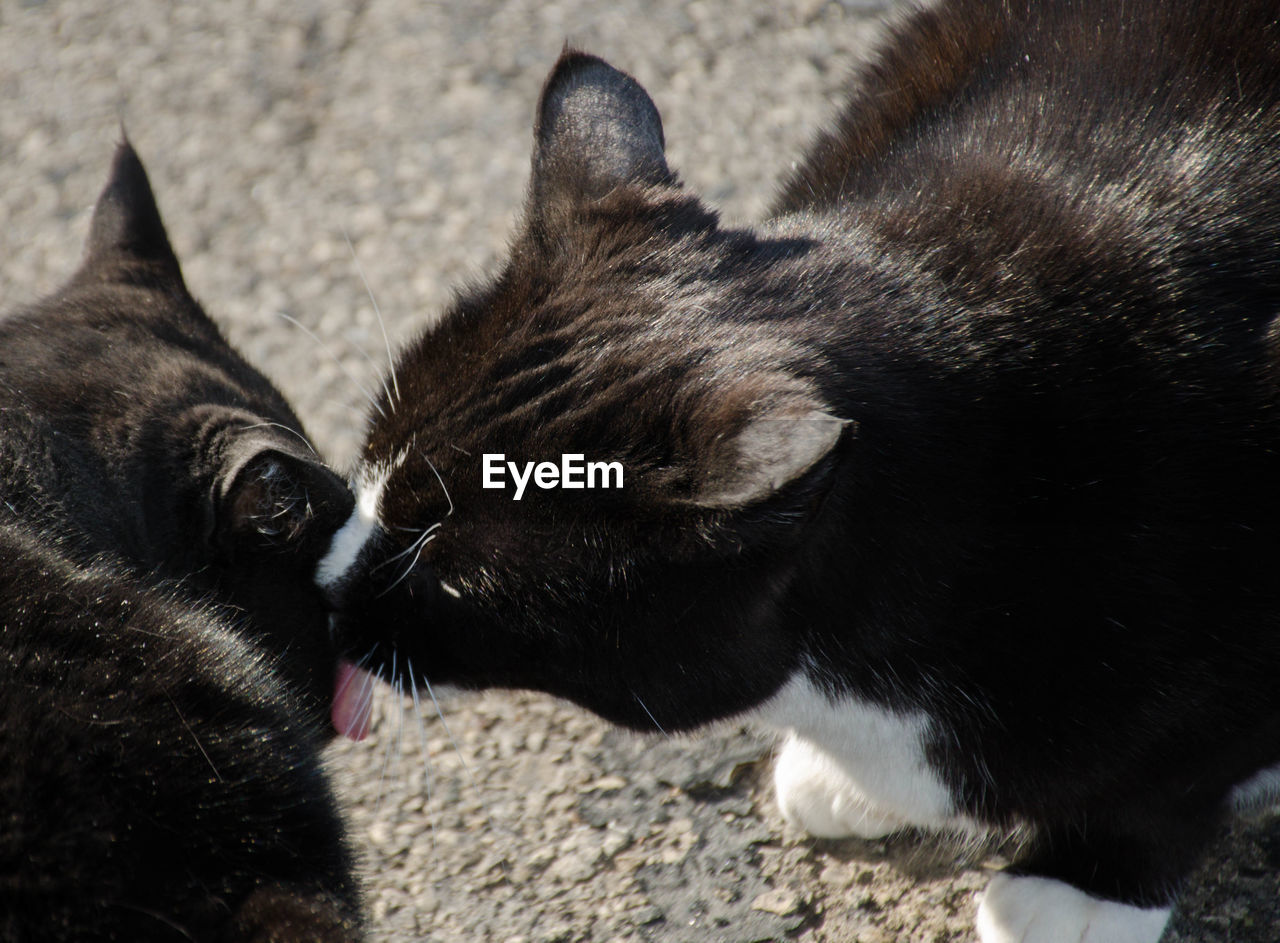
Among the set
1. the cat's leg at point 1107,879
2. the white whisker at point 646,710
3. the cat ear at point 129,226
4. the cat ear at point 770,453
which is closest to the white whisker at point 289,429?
the cat ear at point 129,226

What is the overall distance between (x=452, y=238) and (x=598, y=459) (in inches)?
52.9

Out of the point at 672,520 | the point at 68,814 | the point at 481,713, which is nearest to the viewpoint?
the point at 68,814

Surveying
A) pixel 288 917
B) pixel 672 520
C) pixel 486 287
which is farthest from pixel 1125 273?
pixel 288 917

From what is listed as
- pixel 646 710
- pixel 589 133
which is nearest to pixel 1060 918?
pixel 646 710

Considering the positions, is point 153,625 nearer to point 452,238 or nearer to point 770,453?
point 770,453

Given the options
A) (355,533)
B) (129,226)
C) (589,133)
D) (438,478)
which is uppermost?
(589,133)

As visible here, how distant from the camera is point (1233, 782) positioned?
1505 millimetres

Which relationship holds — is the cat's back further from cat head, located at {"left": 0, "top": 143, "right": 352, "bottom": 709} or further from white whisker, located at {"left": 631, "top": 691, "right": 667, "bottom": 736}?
cat head, located at {"left": 0, "top": 143, "right": 352, "bottom": 709}

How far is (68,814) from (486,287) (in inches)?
29.1

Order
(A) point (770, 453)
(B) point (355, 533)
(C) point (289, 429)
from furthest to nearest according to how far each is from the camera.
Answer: (C) point (289, 429), (B) point (355, 533), (A) point (770, 453)

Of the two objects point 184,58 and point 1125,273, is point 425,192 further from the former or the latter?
point 1125,273

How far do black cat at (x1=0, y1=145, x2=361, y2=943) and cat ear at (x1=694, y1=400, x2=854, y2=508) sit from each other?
486 mm

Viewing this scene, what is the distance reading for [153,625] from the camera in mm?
1181

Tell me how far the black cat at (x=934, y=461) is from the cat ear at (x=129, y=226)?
56cm
